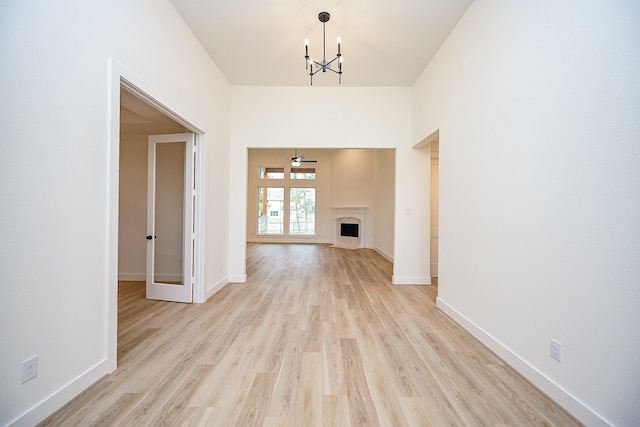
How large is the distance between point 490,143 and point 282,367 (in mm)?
2612

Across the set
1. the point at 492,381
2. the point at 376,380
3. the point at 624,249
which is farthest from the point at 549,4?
the point at 376,380

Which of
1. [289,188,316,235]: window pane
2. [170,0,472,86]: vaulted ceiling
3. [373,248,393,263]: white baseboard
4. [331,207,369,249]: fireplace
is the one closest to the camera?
[170,0,472,86]: vaulted ceiling

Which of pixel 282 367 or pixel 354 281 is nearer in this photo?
pixel 282 367

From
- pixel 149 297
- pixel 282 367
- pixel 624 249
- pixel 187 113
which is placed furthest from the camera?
pixel 149 297

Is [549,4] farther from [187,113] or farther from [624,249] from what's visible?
[187,113]

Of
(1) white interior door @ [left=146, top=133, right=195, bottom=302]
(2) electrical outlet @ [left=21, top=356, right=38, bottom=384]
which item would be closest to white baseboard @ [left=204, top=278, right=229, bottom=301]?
(1) white interior door @ [left=146, top=133, right=195, bottom=302]

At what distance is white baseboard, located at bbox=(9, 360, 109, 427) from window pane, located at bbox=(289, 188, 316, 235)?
962 centimetres

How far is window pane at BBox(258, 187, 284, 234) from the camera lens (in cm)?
1173

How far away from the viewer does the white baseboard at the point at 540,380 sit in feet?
5.24

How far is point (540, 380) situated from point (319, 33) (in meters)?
3.92

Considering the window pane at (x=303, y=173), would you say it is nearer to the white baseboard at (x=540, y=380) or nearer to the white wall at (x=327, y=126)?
the white wall at (x=327, y=126)

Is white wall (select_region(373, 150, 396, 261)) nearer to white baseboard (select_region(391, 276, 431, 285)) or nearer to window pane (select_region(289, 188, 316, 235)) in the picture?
white baseboard (select_region(391, 276, 431, 285))

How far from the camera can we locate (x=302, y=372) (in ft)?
7.00

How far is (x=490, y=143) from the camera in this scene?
2.62 m
